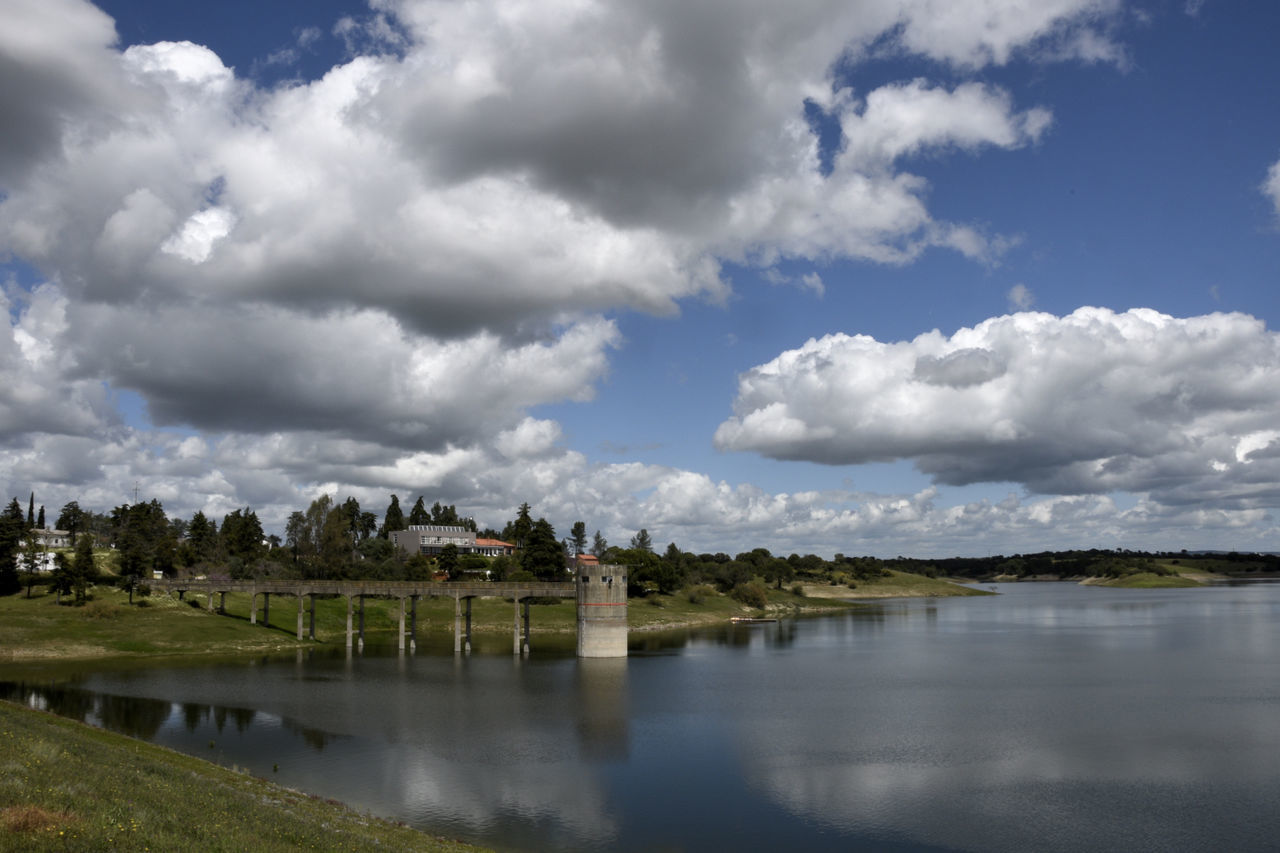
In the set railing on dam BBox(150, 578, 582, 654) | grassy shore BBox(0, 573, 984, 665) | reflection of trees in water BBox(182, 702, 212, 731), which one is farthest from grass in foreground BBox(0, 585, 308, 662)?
reflection of trees in water BBox(182, 702, 212, 731)

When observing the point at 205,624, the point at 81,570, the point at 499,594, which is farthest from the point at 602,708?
the point at 81,570

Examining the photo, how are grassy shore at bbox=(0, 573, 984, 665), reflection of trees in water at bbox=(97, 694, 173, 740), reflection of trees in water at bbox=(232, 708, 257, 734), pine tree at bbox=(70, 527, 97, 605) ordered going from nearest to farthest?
reflection of trees in water at bbox=(97, 694, 173, 740) → reflection of trees in water at bbox=(232, 708, 257, 734) → grassy shore at bbox=(0, 573, 984, 665) → pine tree at bbox=(70, 527, 97, 605)

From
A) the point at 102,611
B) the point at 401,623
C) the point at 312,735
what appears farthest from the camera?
the point at 401,623

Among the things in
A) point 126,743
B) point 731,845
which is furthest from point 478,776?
point 126,743

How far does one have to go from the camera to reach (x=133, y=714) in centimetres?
6519

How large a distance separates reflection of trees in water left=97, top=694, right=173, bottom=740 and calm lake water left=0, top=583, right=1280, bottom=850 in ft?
1.29

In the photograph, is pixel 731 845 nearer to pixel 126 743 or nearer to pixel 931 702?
pixel 126 743

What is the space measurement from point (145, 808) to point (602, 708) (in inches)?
1921

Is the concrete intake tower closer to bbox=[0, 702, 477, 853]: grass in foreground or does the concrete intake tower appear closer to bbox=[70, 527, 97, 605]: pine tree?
bbox=[70, 527, 97, 605]: pine tree

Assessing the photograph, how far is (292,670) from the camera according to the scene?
95.2 meters

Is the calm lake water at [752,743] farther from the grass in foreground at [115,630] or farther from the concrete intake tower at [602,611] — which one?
the grass in foreground at [115,630]

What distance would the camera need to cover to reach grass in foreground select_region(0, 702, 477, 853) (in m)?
21.5

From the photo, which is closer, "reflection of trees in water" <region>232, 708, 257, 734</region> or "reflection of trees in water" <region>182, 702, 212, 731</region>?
"reflection of trees in water" <region>232, 708, 257, 734</region>

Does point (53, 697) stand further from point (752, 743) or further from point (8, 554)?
point (8, 554)
